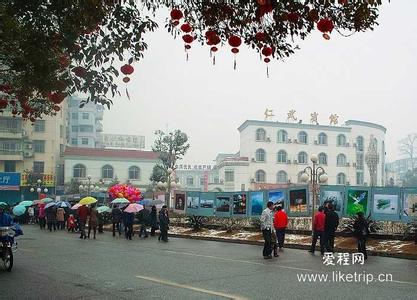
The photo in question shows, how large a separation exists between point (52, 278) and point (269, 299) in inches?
194

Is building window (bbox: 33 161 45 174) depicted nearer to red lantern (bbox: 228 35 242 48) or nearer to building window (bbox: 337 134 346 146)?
building window (bbox: 337 134 346 146)

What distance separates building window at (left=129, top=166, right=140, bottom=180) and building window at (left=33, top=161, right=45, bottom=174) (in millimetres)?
12152

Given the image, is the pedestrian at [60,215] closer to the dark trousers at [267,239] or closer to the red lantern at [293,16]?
the dark trousers at [267,239]

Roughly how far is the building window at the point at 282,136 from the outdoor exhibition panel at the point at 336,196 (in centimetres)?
5793

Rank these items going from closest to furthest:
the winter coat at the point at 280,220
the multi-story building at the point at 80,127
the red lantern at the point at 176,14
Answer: the red lantern at the point at 176,14 < the winter coat at the point at 280,220 < the multi-story building at the point at 80,127

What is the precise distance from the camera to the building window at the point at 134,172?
6929 centimetres

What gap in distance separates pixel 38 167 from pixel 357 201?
51.3m

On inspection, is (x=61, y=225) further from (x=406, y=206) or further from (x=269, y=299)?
(x=269, y=299)

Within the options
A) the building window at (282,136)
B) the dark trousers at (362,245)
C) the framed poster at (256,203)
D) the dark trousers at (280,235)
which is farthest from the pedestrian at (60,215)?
the building window at (282,136)

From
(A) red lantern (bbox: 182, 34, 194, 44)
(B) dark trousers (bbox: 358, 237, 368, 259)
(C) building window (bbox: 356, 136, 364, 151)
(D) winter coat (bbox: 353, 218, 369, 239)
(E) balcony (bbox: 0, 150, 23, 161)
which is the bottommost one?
(B) dark trousers (bbox: 358, 237, 368, 259)

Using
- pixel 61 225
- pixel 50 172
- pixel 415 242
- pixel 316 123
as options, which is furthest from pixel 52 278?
pixel 316 123

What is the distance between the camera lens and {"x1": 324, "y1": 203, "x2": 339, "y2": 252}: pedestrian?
53.5 ft

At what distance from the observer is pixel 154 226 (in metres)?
25.0

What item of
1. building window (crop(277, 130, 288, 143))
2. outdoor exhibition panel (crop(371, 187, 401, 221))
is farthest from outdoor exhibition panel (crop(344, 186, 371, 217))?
A: building window (crop(277, 130, 288, 143))
